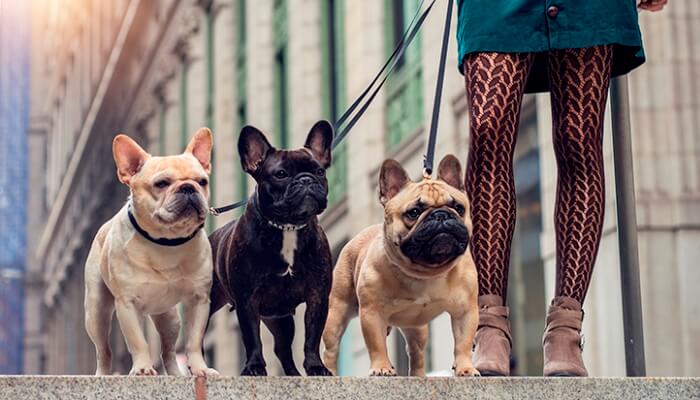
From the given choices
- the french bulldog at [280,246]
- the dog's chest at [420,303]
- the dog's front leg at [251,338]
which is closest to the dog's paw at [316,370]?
the french bulldog at [280,246]

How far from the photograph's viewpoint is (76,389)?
671 cm

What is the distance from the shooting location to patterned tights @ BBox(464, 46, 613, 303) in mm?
8117

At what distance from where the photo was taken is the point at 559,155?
8.26m

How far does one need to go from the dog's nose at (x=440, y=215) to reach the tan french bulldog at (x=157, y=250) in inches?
42.0

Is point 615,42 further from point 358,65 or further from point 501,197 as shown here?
point 358,65

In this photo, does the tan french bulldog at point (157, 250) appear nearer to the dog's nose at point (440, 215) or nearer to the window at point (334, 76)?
the dog's nose at point (440, 215)

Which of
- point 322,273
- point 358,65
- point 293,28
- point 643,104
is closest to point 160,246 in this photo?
point 322,273

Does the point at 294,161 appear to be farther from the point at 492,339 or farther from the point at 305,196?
the point at 492,339

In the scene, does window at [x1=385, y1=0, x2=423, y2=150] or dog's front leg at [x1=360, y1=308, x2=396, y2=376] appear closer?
dog's front leg at [x1=360, y1=308, x2=396, y2=376]

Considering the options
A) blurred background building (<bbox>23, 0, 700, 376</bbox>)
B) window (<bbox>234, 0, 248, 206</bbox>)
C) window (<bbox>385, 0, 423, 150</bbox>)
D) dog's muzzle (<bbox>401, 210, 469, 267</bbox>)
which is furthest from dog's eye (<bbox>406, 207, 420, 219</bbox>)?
window (<bbox>234, 0, 248, 206</bbox>)

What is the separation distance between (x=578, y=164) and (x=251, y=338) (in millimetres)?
1838

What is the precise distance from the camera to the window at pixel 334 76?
93.9ft

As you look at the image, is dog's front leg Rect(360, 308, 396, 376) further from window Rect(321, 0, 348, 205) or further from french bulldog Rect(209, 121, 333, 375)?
window Rect(321, 0, 348, 205)

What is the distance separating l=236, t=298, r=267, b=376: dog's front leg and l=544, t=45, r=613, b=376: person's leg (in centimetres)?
143
